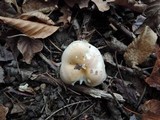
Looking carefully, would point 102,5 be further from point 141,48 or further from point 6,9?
point 6,9

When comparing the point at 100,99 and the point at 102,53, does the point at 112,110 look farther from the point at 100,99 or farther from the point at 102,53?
the point at 102,53

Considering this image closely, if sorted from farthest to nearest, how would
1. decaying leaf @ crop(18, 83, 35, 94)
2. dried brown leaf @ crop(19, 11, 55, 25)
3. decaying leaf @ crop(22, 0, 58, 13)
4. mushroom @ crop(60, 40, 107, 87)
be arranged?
decaying leaf @ crop(22, 0, 58, 13) < dried brown leaf @ crop(19, 11, 55, 25) < decaying leaf @ crop(18, 83, 35, 94) < mushroom @ crop(60, 40, 107, 87)

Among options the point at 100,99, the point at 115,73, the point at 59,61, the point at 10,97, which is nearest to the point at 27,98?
the point at 10,97

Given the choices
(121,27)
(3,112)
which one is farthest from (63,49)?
(3,112)

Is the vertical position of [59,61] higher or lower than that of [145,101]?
higher

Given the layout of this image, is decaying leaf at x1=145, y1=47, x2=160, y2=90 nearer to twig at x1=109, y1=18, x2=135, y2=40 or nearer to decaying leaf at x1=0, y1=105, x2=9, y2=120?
twig at x1=109, y1=18, x2=135, y2=40

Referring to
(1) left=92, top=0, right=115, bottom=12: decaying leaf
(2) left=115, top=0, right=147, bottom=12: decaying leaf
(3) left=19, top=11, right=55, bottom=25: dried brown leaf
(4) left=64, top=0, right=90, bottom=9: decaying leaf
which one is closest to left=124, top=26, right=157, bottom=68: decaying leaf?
(2) left=115, top=0, right=147, bottom=12: decaying leaf
